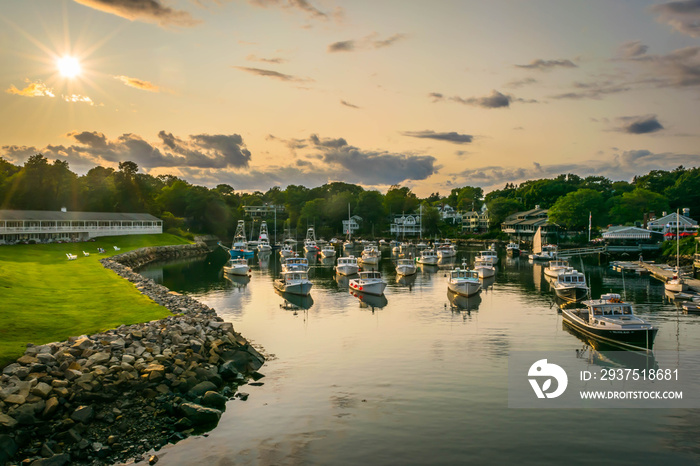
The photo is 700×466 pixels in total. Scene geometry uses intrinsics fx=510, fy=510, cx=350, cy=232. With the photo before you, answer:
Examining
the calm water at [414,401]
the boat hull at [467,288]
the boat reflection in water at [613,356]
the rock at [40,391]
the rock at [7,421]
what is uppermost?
the boat hull at [467,288]

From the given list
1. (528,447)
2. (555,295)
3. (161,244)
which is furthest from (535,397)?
(161,244)

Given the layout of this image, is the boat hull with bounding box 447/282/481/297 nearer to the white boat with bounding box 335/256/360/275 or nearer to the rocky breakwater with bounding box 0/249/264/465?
the white boat with bounding box 335/256/360/275

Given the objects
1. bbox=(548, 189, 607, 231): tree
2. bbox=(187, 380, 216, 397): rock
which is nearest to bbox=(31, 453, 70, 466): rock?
bbox=(187, 380, 216, 397): rock

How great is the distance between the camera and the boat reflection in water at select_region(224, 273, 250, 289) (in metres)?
75.6

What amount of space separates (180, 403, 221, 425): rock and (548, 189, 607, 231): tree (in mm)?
158846

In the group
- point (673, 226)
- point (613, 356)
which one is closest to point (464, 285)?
point (613, 356)

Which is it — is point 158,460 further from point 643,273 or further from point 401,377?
point 643,273

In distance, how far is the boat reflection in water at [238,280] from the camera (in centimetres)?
7556

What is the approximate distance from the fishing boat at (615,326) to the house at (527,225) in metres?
135

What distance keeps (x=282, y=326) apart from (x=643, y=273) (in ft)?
232

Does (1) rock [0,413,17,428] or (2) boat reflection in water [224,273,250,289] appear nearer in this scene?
(1) rock [0,413,17,428]

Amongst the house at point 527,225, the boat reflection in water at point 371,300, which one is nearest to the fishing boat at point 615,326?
the boat reflection in water at point 371,300

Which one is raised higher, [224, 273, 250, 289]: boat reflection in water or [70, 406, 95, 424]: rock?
[224, 273, 250, 289]: boat reflection in water

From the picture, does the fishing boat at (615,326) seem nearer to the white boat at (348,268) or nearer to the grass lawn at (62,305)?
the grass lawn at (62,305)
